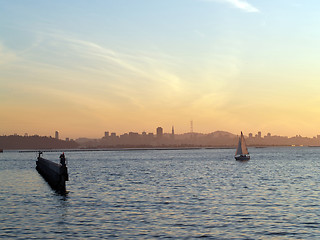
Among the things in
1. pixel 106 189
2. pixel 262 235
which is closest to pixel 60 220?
pixel 262 235

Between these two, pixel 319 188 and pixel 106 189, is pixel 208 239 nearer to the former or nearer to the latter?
pixel 106 189

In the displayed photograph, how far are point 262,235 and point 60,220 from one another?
13.6 meters

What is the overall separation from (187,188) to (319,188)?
50.3 ft

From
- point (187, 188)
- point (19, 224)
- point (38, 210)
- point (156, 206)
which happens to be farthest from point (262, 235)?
point (187, 188)

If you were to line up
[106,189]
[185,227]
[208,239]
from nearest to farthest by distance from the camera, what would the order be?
[208,239], [185,227], [106,189]

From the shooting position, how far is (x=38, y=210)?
113 ft

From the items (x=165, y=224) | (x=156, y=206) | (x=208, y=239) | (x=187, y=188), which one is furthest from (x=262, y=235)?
(x=187, y=188)

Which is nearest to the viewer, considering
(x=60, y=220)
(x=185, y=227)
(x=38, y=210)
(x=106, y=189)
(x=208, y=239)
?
(x=208, y=239)

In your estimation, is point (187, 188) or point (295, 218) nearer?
point (295, 218)

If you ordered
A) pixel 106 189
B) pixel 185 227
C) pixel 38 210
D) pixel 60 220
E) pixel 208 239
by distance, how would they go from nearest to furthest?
pixel 208 239, pixel 185 227, pixel 60 220, pixel 38 210, pixel 106 189

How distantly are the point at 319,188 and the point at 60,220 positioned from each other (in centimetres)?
3287

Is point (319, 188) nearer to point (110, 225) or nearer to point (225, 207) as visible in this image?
point (225, 207)

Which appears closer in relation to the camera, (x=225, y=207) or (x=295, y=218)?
(x=295, y=218)

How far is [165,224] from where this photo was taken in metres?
27.7
